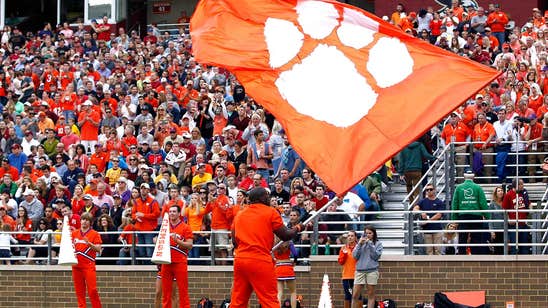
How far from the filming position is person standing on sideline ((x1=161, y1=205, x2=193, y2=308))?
19906mm

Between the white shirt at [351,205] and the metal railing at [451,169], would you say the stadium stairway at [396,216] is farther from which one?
the white shirt at [351,205]

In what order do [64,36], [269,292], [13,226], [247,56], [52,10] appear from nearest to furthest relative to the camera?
1. [269,292]
2. [247,56]
3. [13,226]
4. [64,36]
5. [52,10]

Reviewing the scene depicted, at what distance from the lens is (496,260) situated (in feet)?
67.7

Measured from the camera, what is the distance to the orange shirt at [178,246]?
19922 mm

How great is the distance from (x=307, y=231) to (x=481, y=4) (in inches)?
556

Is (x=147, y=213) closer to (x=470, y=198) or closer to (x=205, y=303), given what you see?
(x=205, y=303)

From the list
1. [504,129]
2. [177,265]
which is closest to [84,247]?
[177,265]

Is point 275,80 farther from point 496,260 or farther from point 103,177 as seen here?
point 103,177

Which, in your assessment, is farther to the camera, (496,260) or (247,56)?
(496,260)

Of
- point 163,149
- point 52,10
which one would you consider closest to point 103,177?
point 163,149

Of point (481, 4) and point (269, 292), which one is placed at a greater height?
point (481, 4)

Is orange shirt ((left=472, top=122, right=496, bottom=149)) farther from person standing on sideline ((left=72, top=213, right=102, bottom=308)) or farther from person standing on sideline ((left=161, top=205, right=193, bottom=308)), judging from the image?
person standing on sideline ((left=72, top=213, right=102, bottom=308))

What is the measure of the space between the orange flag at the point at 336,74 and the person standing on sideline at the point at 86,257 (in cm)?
537

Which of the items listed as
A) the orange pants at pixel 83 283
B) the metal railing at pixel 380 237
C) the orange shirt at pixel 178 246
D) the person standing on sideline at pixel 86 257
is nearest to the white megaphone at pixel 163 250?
the orange shirt at pixel 178 246
